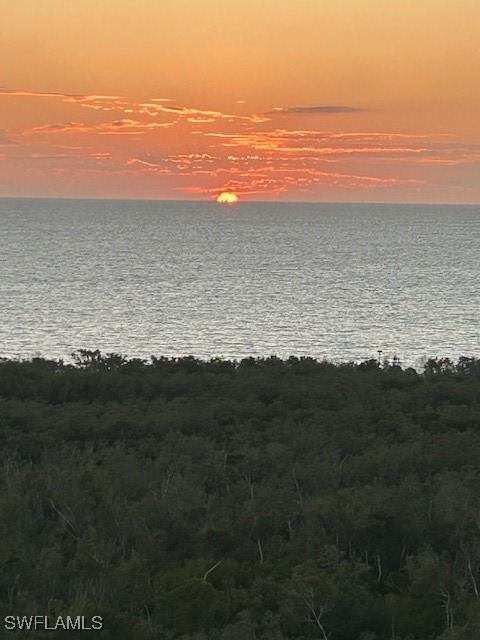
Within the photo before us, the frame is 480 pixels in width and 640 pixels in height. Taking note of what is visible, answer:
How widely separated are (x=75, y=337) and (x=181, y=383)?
123 feet

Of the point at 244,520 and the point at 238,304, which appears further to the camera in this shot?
the point at 238,304

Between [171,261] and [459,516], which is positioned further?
[171,261]

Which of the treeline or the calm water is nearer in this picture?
the treeline

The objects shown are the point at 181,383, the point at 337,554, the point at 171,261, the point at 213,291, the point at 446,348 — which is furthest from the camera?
the point at 171,261

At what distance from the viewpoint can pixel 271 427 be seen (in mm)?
29344

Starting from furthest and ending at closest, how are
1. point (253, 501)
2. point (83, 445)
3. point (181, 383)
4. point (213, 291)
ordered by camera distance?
point (213, 291)
point (181, 383)
point (83, 445)
point (253, 501)

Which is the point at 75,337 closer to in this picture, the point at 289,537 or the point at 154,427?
the point at 154,427

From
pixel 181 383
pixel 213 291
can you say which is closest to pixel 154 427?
pixel 181 383

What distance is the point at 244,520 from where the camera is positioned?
63.3ft

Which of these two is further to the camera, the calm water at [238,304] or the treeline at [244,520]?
the calm water at [238,304]

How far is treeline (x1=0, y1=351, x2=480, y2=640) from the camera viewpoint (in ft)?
51.1

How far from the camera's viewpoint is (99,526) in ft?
63.1

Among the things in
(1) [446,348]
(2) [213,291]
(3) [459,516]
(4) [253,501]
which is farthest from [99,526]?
(2) [213,291]

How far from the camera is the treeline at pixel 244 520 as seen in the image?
15.6 meters
